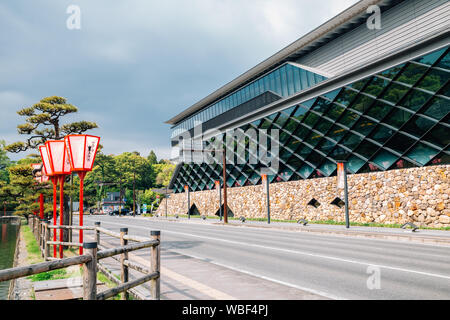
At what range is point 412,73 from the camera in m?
21.2

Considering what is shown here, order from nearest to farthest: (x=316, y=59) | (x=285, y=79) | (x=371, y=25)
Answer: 1. (x=371, y=25)
2. (x=316, y=59)
3. (x=285, y=79)

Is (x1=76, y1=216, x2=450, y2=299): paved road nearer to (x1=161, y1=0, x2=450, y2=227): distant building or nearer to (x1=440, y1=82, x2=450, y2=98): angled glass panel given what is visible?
(x1=161, y1=0, x2=450, y2=227): distant building

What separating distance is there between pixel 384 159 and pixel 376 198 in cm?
289

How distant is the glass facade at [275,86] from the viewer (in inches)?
1254

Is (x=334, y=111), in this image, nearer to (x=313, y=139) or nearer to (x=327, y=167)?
(x=313, y=139)

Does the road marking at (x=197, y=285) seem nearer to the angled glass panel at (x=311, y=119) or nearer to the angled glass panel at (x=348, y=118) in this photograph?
the angled glass panel at (x=348, y=118)

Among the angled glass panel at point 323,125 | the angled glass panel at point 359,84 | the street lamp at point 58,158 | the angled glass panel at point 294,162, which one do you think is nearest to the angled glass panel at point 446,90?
the angled glass panel at point 359,84

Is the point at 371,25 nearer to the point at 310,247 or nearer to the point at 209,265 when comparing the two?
the point at 310,247

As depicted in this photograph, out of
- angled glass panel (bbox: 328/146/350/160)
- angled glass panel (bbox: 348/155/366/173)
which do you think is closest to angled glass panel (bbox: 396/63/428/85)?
angled glass panel (bbox: 348/155/366/173)

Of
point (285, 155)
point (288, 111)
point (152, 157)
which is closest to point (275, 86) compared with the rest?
point (288, 111)

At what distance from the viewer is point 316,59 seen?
105 ft
